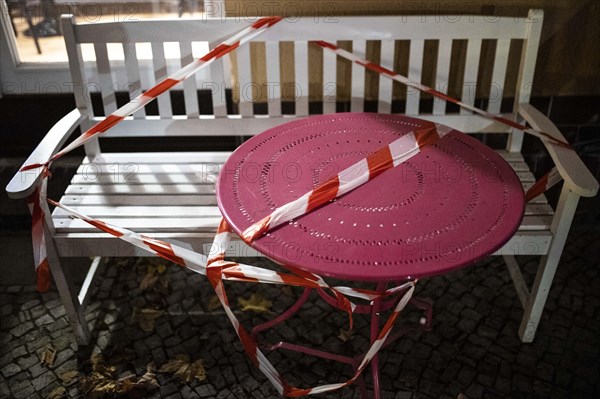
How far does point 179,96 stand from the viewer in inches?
150

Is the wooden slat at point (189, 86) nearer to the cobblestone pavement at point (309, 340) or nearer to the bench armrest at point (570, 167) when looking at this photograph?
the cobblestone pavement at point (309, 340)

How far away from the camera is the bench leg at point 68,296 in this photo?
260 centimetres

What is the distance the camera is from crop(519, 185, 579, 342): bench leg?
2461mm

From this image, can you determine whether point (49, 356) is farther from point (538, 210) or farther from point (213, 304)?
point (538, 210)

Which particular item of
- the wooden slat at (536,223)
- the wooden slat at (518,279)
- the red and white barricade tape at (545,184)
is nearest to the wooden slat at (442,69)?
the red and white barricade tape at (545,184)

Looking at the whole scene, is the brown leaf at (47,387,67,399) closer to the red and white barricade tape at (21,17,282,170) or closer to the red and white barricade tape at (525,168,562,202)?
the red and white barricade tape at (21,17,282,170)

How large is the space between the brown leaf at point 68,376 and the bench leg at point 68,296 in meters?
0.16

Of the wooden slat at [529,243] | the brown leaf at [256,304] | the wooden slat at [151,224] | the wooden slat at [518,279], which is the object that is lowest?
the brown leaf at [256,304]

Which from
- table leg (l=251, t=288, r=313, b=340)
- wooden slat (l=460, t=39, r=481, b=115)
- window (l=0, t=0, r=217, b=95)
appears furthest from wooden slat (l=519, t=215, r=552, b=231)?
window (l=0, t=0, r=217, b=95)

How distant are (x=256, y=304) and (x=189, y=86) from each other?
3.71 ft

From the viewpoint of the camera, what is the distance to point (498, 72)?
2.99 meters

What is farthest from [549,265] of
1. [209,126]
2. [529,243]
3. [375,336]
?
[209,126]

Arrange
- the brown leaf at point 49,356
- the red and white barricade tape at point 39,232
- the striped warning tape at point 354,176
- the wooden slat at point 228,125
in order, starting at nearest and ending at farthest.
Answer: the striped warning tape at point 354,176 < the red and white barricade tape at point 39,232 < the brown leaf at point 49,356 < the wooden slat at point 228,125

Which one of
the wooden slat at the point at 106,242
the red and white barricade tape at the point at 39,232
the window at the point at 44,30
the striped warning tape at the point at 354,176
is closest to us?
the striped warning tape at the point at 354,176
